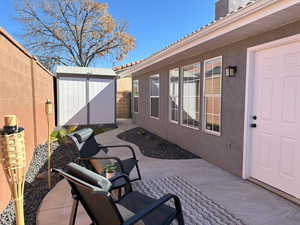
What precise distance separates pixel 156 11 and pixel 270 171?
1272 cm

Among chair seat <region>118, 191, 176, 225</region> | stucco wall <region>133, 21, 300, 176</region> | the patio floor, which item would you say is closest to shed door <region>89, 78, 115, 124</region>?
stucco wall <region>133, 21, 300, 176</region>

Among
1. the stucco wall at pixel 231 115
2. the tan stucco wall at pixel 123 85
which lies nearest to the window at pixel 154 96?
the stucco wall at pixel 231 115

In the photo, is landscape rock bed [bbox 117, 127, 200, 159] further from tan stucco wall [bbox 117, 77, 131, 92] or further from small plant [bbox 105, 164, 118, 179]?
tan stucco wall [bbox 117, 77, 131, 92]

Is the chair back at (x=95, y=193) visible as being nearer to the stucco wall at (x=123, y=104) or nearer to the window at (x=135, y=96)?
the window at (x=135, y=96)

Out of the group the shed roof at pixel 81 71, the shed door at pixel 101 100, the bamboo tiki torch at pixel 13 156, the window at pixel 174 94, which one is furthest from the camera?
the shed door at pixel 101 100

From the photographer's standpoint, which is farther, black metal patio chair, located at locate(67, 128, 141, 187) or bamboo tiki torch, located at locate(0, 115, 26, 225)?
black metal patio chair, located at locate(67, 128, 141, 187)

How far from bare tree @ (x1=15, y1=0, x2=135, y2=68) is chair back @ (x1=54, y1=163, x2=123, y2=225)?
58.2ft

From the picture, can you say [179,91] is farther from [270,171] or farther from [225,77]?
[270,171]

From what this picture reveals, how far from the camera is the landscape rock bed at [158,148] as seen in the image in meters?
5.33

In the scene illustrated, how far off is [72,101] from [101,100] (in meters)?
1.38

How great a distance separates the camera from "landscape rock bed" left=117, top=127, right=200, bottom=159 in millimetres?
5334

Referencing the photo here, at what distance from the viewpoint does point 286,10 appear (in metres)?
2.46

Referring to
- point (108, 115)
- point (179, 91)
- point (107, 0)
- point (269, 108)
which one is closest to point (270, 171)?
point (269, 108)

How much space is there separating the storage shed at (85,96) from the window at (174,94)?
4.56 metres
